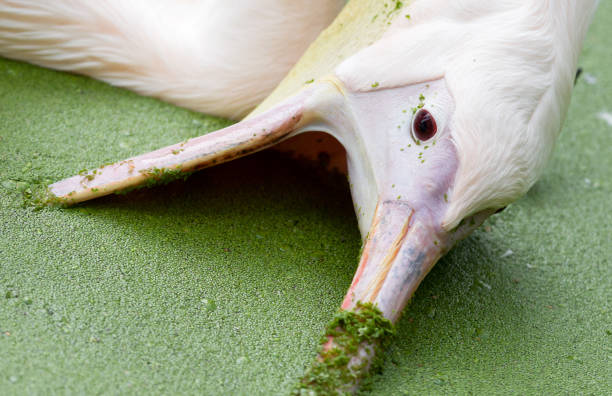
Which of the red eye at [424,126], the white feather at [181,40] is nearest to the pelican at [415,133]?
the red eye at [424,126]

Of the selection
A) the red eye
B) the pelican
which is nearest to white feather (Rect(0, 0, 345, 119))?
the pelican

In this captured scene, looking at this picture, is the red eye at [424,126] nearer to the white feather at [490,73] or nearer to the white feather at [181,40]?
the white feather at [490,73]

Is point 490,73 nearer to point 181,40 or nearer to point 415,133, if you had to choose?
point 415,133

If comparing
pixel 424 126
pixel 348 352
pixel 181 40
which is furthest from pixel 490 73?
pixel 181 40

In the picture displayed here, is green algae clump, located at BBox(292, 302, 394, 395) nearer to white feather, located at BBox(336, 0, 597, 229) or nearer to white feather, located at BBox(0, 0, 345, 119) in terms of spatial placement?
white feather, located at BBox(336, 0, 597, 229)

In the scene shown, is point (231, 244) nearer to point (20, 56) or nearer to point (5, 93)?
point (5, 93)

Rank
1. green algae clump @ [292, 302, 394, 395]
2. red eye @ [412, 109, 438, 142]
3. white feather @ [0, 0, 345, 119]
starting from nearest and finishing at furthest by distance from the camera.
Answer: green algae clump @ [292, 302, 394, 395] → red eye @ [412, 109, 438, 142] → white feather @ [0, 0, 345, 119]

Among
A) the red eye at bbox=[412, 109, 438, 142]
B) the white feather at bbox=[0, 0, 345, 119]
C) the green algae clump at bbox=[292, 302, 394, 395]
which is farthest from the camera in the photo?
the white feather at bbox=[0, 0, 345, 119]
